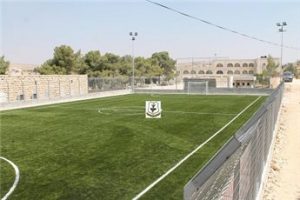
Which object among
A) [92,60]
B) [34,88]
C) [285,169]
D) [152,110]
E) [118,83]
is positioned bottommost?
[285,169]

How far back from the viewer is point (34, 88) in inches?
1455

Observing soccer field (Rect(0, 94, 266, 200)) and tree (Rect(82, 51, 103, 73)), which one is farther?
tree (Rect(82, 51, 103, 73))

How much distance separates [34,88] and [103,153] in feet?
86.2

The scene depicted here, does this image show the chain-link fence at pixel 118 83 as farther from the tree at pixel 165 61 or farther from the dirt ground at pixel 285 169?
the tree at pixel 165 61

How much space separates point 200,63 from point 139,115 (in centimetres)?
11318

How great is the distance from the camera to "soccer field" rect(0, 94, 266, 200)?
8.90 metres

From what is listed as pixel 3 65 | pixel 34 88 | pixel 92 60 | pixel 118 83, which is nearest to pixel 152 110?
pixel 34 88

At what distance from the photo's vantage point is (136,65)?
94.6m

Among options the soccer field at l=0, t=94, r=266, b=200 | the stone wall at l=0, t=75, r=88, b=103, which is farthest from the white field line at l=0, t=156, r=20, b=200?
the stone wall at l=0, t=75, r=88, b=103

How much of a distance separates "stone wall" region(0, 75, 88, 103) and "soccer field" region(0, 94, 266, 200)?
1224cm

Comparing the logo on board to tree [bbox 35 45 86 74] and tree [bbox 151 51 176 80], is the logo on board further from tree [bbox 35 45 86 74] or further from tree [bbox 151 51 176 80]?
tree [bbox 151 51 176 80]

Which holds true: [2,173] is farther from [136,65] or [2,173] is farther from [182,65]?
[182,65]

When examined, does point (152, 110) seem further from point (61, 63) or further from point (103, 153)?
point (61, 63)

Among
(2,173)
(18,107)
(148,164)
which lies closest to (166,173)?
(148,164)
